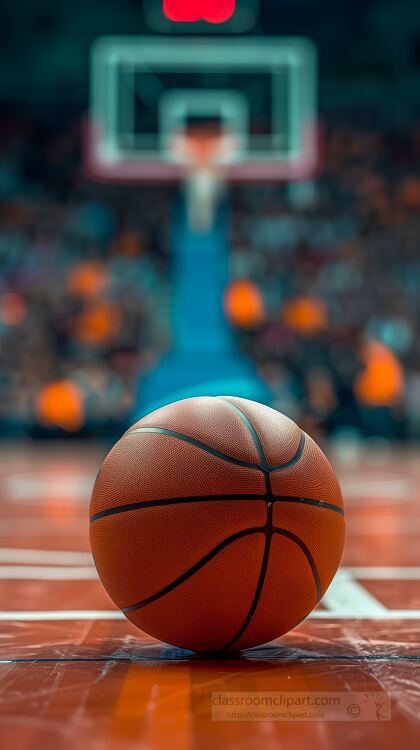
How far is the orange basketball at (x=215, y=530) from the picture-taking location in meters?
2.56

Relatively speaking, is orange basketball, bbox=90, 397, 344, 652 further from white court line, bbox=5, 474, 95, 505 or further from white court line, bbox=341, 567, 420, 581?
white court line, bbox=5, 474, 95, 505

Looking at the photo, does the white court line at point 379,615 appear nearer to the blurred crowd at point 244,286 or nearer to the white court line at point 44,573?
the white court line at point 44,573

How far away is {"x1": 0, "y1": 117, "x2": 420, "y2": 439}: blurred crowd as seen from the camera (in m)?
17.3

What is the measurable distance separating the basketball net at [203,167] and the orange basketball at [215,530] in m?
10.6

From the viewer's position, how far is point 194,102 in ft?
47.8

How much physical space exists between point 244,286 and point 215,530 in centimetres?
1698

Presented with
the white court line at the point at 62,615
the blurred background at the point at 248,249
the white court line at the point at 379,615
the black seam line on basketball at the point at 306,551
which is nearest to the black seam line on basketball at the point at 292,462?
the black seam line on basketball at the point at 306,551

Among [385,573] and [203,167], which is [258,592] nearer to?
[385,573]

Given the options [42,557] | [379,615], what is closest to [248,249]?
[42,557]

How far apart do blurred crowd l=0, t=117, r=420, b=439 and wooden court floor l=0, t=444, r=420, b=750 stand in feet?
40.3

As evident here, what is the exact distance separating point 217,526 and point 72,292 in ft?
60.9

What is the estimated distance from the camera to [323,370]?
17703mm

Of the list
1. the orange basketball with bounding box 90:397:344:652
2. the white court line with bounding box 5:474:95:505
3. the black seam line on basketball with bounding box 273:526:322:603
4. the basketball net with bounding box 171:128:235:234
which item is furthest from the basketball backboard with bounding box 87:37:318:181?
the black seam line on basketball with bounding box 273:526:322:603

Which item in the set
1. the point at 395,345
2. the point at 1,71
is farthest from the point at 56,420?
the point at 1,71
